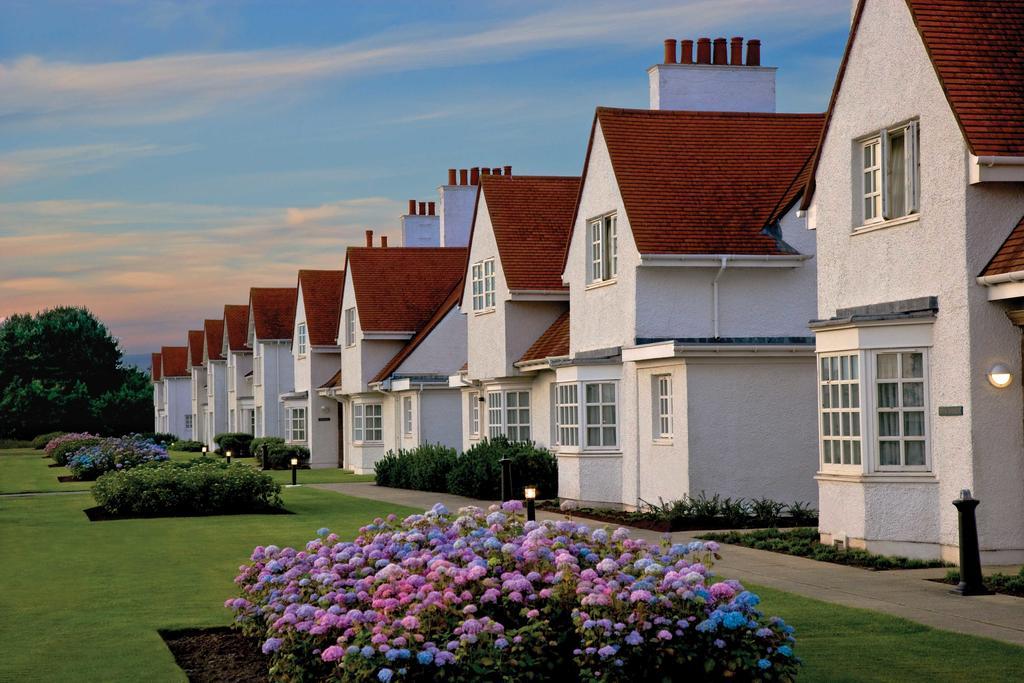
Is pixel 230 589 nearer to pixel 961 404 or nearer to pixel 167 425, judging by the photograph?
pixel 961 404

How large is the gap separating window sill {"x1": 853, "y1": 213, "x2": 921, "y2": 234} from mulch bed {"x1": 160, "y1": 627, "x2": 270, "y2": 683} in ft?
30.8

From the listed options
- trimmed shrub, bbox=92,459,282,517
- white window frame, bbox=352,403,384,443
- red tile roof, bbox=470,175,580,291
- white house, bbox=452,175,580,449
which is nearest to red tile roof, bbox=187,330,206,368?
white window frame, bbox=352,403,384,443

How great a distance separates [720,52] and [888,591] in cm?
1708

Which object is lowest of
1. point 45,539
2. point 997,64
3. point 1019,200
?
point 45,539

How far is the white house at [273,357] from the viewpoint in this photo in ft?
192

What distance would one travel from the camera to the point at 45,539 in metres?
21.6

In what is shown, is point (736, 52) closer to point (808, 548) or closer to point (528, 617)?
point (808, 548)

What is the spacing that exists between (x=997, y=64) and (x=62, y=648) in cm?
1219

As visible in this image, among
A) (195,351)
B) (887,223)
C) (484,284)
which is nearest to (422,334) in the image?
(484,284)

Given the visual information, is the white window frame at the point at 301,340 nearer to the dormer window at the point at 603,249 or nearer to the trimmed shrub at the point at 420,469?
the trimmed shrub at the point at 420,469

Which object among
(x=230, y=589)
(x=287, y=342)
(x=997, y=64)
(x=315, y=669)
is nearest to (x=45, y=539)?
(x=230, y=589)

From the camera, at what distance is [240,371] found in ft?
221

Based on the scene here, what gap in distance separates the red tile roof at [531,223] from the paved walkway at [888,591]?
1360cm

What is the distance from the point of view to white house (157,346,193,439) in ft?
304
